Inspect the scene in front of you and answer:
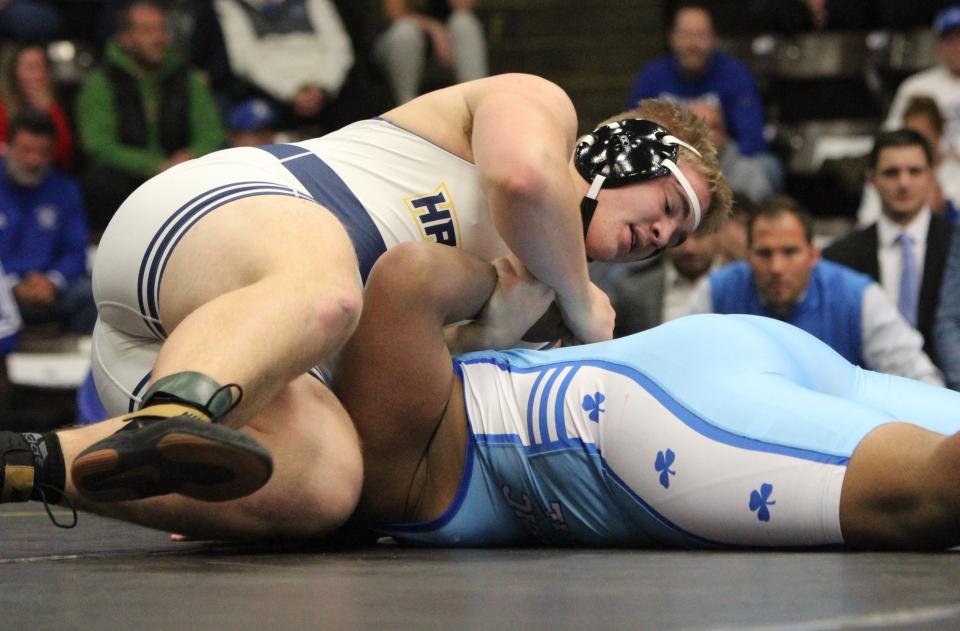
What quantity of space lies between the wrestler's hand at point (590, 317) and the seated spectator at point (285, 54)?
5419mm

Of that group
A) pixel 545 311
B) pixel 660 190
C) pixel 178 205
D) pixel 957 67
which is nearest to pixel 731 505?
pixel 545 311

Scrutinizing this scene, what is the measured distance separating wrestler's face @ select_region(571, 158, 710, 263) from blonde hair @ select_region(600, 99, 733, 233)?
0.02 meters

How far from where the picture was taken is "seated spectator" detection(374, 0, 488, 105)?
8.42 metres

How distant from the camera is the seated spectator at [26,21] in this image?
7.64 m

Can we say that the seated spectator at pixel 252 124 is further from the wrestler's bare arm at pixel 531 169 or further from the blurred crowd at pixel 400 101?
the wrestler's bare arm at pixel 531 169

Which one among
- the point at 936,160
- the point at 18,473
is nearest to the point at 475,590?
the point at 18,473

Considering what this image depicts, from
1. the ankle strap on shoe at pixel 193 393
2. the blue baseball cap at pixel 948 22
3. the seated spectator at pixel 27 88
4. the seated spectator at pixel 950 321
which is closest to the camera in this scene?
the ankle strap on shoe at pixel 193 393

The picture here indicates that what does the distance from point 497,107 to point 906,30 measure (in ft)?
19.1

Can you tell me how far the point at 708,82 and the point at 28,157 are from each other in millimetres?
3348

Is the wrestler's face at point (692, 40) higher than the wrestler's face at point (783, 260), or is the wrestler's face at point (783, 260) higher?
the wrestler's face at point (692, 40)

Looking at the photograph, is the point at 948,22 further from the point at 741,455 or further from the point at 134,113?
the point at 741,455

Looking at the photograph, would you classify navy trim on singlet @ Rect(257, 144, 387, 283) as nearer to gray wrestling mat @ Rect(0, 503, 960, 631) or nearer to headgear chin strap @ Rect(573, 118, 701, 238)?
headgear chin strap @ Rect(573, 118, 701, 238)

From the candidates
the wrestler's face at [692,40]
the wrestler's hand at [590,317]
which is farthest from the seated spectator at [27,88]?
the wrestler's hand at [590,317]

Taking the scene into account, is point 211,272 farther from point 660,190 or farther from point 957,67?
point 957,67
